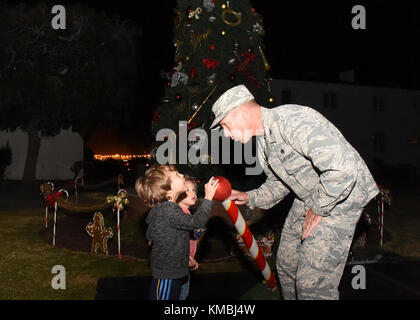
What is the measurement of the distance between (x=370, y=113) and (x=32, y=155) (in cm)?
2820

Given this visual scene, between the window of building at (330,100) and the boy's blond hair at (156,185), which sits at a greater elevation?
the window of building at (330,100)

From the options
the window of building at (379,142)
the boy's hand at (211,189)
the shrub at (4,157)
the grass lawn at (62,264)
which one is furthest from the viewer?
the window of building at (379,142)

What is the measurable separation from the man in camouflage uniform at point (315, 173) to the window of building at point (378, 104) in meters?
35.7

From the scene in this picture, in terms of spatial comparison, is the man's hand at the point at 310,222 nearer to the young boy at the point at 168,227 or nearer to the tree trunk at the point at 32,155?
the young boy at the point at 168,227

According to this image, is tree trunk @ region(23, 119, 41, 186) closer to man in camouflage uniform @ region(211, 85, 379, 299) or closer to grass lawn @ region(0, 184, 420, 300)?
grass lawn @ region(0, 184, 420, 300)

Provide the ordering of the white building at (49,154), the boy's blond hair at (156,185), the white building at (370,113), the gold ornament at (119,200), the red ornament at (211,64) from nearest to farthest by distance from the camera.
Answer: the boy's blond hair at (156,185), the gold ornament at (119,200), the red ornament at (211,64), the white building at (49,154), the white building at (370,113)

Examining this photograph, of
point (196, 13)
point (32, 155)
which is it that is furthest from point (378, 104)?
point (196, 13)

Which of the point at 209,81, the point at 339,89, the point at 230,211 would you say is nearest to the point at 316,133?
the point at 230,211

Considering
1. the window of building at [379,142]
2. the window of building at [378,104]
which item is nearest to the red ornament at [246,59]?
the window of building at [379,142]

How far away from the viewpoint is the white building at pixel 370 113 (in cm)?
3366

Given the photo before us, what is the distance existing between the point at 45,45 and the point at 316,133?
21.0 metres

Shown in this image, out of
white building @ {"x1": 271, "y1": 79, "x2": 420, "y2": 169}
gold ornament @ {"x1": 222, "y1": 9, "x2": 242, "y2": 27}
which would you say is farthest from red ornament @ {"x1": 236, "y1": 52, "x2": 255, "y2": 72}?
white building @ {"x1": 271, "y1": 79, "x2": 420, "y2": 169}

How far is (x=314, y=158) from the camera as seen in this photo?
3.34 m

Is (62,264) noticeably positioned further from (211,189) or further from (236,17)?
(236,17)
